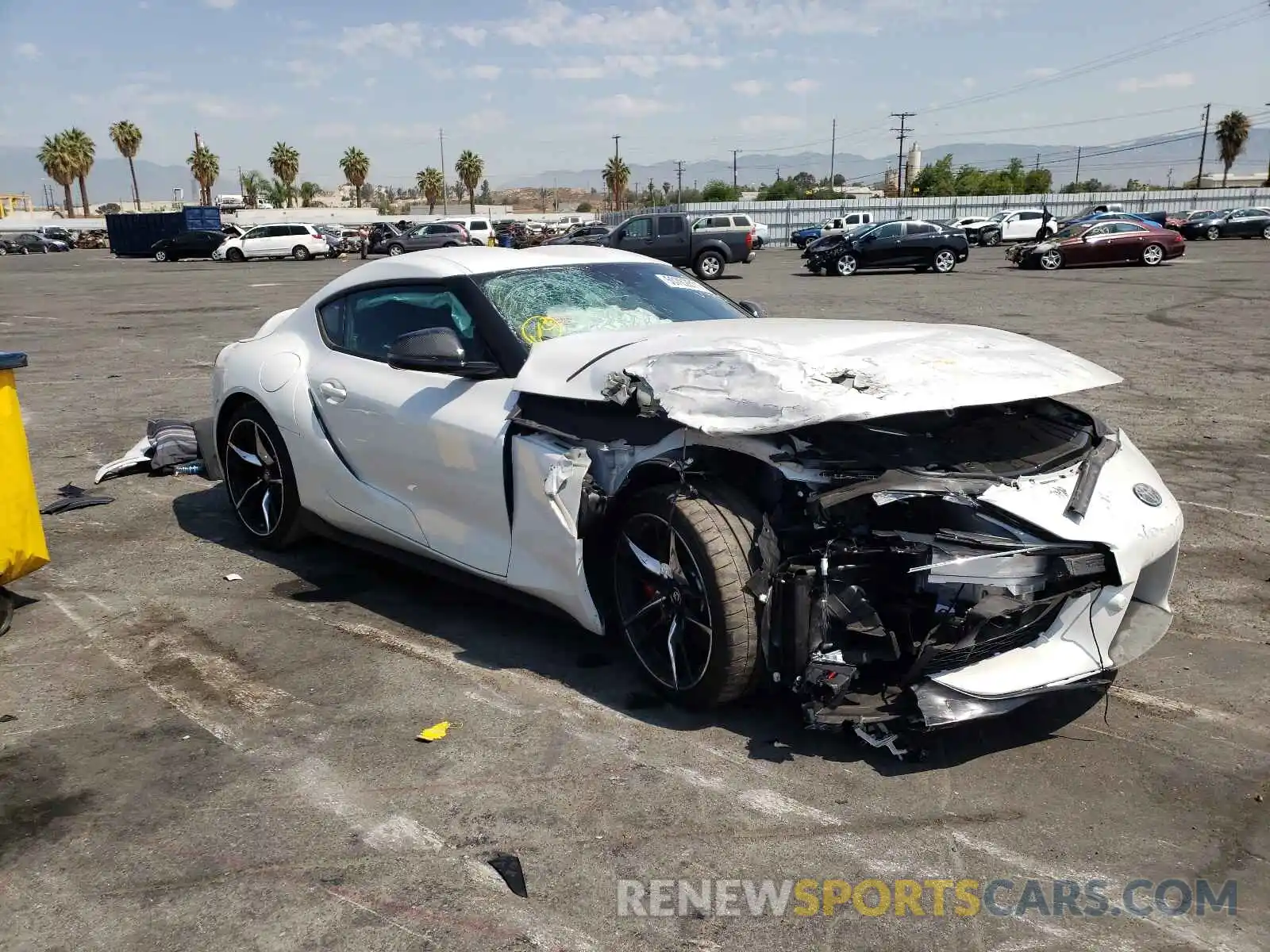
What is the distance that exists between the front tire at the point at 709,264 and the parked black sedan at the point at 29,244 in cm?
4858

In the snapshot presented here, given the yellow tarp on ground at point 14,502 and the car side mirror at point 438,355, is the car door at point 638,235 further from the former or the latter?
the car side mirror at point 438,355

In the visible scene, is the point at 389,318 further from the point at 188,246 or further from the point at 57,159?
the point at 57,159

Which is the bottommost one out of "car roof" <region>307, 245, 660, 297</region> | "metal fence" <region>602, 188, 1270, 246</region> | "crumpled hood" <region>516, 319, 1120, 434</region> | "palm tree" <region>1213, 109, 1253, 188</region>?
"crumpled hood" <region>516, 319, 1120, 434</region>

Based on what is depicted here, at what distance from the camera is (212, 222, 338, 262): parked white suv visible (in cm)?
4319

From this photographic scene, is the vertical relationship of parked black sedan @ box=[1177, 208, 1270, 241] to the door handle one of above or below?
above

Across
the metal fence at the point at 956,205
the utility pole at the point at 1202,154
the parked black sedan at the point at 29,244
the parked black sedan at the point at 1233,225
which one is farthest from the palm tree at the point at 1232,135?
the parked black sedan at the point at 29,244

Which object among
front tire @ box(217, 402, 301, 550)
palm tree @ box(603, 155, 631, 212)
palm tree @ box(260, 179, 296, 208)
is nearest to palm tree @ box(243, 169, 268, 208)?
palm tree @ box(260, 179, 296, 208)

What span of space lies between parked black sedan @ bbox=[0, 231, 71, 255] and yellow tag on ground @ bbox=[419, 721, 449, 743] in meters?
67.2

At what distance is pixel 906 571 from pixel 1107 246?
2842cm

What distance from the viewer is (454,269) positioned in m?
4.57

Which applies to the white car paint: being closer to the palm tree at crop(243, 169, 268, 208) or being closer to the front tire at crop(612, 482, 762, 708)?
the front tire at crop(612, 482, 762, 708)

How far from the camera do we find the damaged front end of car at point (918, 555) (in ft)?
10.3

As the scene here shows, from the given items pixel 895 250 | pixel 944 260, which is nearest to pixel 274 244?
pixel 895 250

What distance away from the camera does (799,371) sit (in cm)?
339
